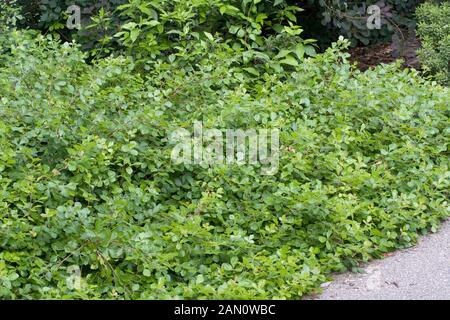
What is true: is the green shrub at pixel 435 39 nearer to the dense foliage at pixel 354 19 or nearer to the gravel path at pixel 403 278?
the dense foliage at pixel 354 19

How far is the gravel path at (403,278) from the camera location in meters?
4.77

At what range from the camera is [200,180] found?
555 cm

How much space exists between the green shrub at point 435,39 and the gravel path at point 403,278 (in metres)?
3.13

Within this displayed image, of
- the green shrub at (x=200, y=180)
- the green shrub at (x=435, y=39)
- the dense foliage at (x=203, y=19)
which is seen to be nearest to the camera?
the green shrub at (x=200, y=180)

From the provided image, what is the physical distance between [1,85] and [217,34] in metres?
1.94

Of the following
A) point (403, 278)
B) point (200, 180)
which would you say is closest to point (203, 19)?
point (200, 180)

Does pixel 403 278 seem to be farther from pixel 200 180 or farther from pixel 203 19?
pixel 203 19

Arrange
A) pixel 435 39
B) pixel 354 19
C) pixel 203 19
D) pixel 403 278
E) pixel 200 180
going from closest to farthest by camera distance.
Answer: pixel 403 278, pixel 200 180, pixel 203 19, pixel 354 19, pixel 435 39

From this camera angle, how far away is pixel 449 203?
5.94 meters

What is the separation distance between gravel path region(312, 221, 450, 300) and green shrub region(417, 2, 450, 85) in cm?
313

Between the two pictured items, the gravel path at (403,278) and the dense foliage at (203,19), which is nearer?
the gravel path at (403,278)

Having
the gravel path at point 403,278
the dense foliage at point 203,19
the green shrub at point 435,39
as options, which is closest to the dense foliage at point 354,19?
the dense foliage at point 203,19

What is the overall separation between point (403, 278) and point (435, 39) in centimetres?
401
